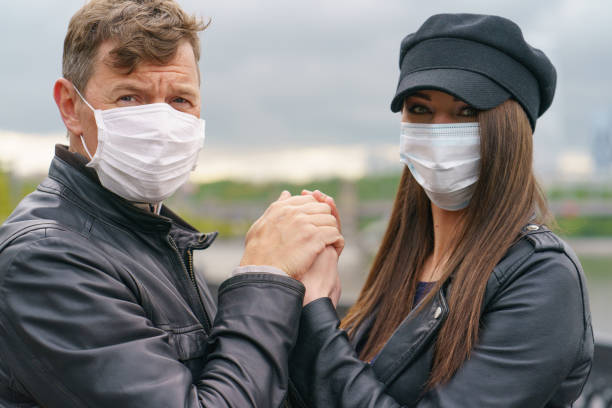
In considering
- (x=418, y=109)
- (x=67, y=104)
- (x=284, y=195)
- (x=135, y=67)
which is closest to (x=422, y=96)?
(x=418, y=109)

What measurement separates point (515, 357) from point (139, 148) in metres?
1.42

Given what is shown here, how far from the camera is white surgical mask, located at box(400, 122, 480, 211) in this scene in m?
2.21

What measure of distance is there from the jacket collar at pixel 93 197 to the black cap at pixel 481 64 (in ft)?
3.37

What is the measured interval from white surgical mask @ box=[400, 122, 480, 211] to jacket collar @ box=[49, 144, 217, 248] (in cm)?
96

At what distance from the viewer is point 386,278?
8.84ft

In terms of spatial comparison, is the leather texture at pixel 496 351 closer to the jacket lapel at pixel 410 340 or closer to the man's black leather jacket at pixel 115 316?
the jacket lapel at pixel 410 340

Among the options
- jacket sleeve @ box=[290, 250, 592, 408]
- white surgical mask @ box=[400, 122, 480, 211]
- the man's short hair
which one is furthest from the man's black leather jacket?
white surgical mask @ box=[400, 122, 480, 211]

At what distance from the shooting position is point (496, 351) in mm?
1902

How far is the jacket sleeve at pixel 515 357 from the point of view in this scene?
187 cm

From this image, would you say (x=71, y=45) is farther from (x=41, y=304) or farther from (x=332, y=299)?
(x=332, y=299)

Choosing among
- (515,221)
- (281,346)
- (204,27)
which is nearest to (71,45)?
(204,27)

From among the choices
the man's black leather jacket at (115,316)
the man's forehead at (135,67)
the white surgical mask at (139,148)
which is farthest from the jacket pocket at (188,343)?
the man's forehead at (135,67)

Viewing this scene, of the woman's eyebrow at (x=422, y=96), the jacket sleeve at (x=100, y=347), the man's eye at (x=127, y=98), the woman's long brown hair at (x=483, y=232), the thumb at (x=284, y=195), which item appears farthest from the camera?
the thumb at (x=284, y=195)

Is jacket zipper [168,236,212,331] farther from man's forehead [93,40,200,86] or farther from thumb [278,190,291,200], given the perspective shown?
man's forehead [93,40,200,86]
